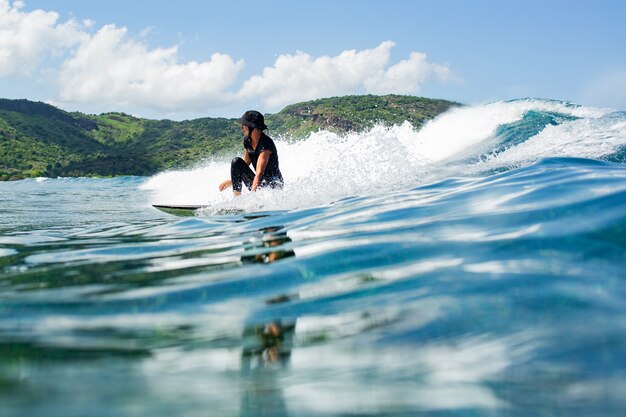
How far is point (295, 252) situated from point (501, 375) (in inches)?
79.4

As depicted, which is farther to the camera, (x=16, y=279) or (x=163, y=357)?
(x=16, y=279)

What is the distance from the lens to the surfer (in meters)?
7.60

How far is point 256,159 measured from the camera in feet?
27.0

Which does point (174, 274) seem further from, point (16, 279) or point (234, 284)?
point (16, 279)

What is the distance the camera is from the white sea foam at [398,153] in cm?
755

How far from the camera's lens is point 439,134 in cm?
2027

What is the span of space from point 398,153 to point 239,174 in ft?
12.7

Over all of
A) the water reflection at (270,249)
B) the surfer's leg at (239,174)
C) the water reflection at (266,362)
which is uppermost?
the surfer's leg at (239,174)

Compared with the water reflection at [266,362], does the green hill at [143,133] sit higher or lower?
higher

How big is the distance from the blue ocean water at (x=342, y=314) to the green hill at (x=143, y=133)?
6967 centimetres

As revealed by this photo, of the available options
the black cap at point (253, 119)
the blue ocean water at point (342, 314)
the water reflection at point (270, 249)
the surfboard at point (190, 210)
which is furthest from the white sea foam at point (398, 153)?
the blue ocean water at point (342, 314)

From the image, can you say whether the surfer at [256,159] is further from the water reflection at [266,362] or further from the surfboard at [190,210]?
the water reflection at [266,362]

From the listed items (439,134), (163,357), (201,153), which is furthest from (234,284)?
(201,153)

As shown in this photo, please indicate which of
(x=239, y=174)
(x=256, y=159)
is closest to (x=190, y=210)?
(x=239, y=174)
